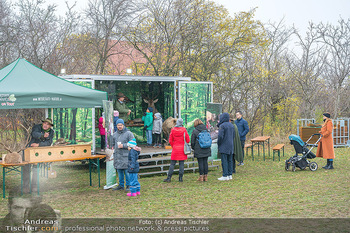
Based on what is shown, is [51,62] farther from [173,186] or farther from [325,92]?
[325,92]

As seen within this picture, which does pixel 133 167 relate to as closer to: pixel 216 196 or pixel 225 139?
pixel 216 196

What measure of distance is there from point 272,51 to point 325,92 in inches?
154

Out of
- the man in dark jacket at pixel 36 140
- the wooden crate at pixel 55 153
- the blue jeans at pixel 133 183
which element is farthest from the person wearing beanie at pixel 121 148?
the man in dark jacket at pixel 36 140

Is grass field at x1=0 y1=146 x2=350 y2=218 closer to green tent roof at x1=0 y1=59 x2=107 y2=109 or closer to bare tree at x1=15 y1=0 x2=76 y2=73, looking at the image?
green tent roof at x1=0 y1=59 x2=107 y2=109

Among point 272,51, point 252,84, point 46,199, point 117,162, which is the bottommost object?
point 46,199

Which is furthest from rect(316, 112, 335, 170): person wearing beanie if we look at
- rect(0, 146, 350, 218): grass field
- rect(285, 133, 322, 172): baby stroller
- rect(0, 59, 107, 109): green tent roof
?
rect(0, 59, 107, 109): green tent roof

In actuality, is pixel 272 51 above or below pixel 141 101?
above

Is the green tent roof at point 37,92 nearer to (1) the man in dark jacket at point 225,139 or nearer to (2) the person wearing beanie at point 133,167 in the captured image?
(2) the person wearing beanie at point 133,167

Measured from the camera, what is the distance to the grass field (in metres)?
6.80

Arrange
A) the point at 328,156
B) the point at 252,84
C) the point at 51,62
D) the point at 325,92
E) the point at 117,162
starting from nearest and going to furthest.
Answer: the point at 117,162 → the point at 328,156 → the point at 51,62 → the point at 252,84 → the point at 325,92

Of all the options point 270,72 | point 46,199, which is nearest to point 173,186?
point 46,199

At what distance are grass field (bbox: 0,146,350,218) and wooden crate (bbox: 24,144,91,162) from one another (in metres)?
0.76

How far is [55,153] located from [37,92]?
1299 mm

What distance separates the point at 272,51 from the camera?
21078 millimetres
